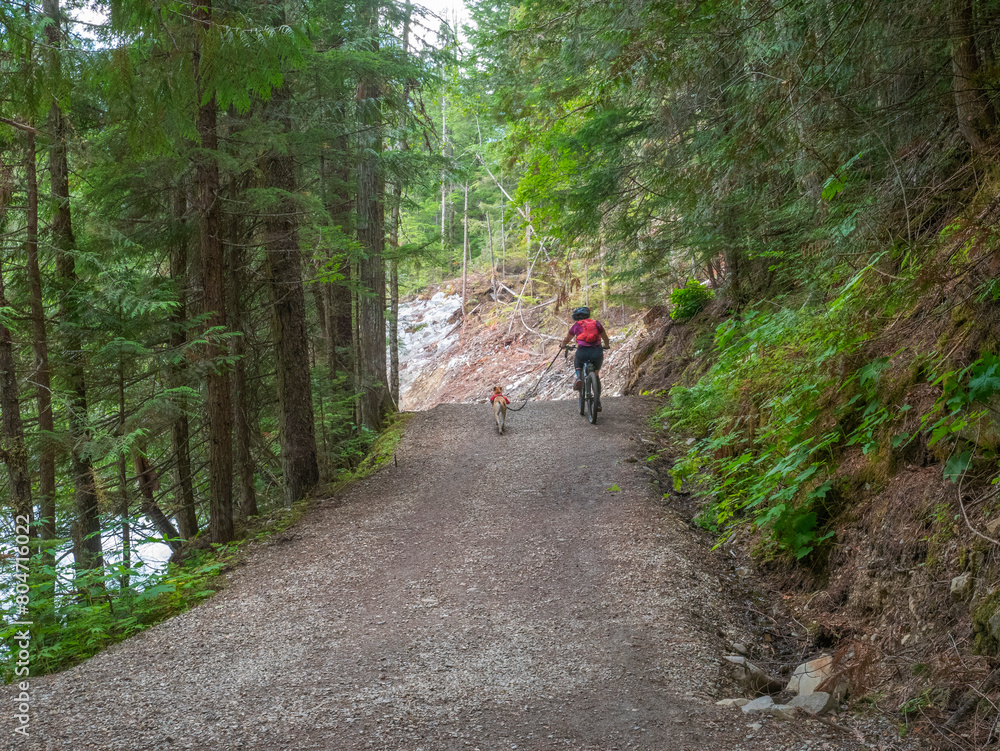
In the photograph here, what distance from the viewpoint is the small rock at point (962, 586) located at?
3.24 m

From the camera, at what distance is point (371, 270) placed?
12352 mm

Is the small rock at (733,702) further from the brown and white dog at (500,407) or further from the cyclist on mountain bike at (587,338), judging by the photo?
the brown and white dog at (500,407)

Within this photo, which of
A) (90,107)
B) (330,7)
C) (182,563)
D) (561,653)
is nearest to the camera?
(561,653)

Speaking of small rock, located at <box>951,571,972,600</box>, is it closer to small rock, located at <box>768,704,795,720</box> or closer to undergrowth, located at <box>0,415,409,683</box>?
small rock, located at <box>768,704,795,720</box>

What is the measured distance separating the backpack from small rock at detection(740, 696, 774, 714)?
7.38m

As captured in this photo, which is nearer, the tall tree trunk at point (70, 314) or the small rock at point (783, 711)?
the small rock at point (783, 711)

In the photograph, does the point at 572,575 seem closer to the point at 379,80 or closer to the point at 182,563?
the point at 182,563

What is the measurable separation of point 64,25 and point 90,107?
1330mm

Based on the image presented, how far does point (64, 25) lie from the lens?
848 centimetres

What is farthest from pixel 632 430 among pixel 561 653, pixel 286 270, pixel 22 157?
pixel 22 157

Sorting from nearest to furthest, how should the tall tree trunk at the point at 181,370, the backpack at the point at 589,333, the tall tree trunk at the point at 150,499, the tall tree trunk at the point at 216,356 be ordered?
the tall tree trunk at the point at 216,356 → the tall tree trunk at the point at 181,370 → the tall tree trunk at the point at 150,499 → the backpack at the point at 589,333

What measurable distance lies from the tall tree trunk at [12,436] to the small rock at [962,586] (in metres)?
8.35

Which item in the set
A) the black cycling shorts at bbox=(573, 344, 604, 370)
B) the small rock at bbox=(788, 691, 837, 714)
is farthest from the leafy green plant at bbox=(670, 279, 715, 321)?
the small rock at bbox=(788, 691, 837, 714)

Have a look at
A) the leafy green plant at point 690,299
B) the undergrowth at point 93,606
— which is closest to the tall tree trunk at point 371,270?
the undergrowth at point 93,606
